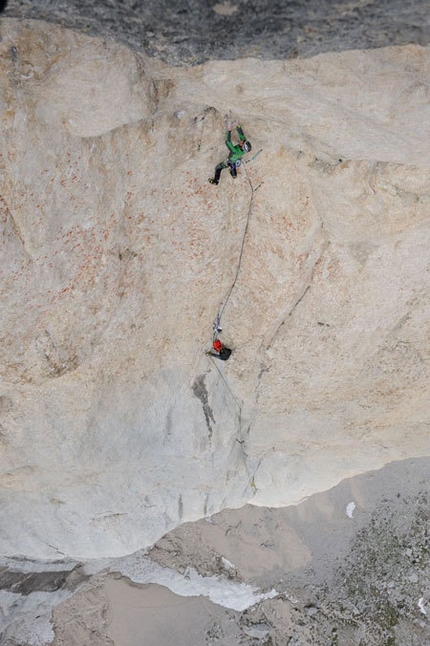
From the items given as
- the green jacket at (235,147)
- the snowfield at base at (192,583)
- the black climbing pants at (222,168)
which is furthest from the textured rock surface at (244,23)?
the snowfield at base at (192,583)

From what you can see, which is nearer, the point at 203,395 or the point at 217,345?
the point at 217,345

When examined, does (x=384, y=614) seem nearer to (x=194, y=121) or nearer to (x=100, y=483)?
(x=100, y=483)

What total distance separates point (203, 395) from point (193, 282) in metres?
1.98

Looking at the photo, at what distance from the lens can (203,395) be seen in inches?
311

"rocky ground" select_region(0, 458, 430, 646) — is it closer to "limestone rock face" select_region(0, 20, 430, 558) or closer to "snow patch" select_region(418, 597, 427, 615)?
"snow patch" select_region(418, 597, 427, 615)

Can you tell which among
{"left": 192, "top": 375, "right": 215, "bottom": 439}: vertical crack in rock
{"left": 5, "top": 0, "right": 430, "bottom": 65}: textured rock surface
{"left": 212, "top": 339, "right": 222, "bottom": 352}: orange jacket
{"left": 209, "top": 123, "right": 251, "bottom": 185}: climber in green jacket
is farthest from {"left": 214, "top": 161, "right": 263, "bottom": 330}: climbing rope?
{"left": 5, "top": 0, "right": 430, "bottom": 65}: textured rock surface

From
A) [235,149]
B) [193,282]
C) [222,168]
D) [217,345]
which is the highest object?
[235,149]

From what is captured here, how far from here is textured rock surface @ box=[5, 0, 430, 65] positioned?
3.68 meters

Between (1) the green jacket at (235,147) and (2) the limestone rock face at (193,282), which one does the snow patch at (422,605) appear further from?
(1) the green jacket at (235,147)

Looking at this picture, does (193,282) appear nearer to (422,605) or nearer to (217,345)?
(217,345)

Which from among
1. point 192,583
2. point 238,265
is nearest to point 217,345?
point 238,265

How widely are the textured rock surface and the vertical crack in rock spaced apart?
469 cm

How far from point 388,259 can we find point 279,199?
1746mm

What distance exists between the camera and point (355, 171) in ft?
18.9
